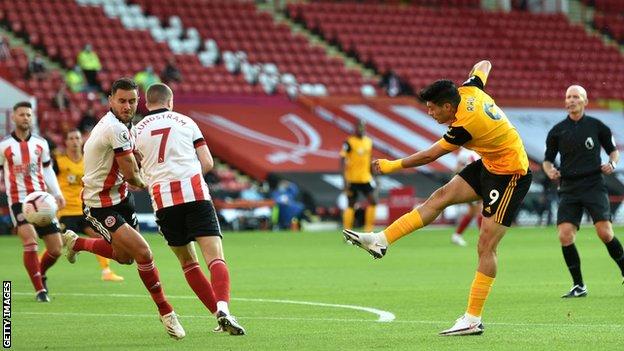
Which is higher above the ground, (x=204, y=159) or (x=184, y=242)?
(x=204, y=159)

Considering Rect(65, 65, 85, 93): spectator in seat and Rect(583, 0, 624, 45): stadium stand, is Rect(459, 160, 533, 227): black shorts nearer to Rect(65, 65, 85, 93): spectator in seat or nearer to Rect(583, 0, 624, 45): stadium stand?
Rect(65, 65, 85, 93): spectator in seat

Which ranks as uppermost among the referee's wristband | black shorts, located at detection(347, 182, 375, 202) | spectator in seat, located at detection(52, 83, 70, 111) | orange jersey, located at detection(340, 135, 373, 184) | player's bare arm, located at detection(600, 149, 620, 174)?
the referee's wristband

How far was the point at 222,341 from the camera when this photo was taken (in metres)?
10.4

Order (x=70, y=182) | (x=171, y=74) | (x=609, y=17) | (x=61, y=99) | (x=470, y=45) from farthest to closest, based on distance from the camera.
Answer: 1. (x=609, y=17)
2. (x=470, y=45)
3. (x=171, y=74)
4. (x=61, y=99)
5. (x=70, y=182)

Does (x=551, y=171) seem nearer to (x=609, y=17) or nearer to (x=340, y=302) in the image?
(x=340, y=302)

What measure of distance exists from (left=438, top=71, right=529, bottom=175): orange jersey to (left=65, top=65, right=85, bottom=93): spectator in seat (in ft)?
84.3

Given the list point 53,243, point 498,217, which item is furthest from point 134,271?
point 498,217

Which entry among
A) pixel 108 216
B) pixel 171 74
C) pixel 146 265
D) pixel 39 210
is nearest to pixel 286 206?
pixel 171 74

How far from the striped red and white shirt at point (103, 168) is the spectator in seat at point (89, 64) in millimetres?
24930

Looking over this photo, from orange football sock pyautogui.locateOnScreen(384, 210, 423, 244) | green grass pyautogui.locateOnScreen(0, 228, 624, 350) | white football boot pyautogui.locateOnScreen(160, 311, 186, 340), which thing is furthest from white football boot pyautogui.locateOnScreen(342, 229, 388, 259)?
white football boot pyautogui.locateOnScreen(160, 311, 186, 340)

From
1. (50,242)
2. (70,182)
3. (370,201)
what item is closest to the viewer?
(50,242)

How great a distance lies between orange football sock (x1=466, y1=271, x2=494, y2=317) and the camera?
10.7 m

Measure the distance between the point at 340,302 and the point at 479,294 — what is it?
11.6 ft

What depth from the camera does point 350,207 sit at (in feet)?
94.2
